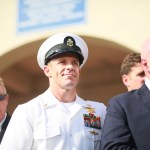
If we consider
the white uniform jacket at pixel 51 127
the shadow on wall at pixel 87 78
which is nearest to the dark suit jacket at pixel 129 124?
the white uniform jacket at pixel 51 127

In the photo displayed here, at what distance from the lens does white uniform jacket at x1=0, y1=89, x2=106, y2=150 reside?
5.11ft

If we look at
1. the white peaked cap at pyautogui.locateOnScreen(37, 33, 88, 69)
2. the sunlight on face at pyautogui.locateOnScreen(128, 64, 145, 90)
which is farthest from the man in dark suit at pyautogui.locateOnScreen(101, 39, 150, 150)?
the sunlight on face at pyautogui.locateOnScreen(128, 64, 145, 90)

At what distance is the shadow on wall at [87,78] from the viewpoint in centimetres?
518

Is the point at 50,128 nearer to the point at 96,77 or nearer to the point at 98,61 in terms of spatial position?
the point at 98,61

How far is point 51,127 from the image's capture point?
159 centimetres

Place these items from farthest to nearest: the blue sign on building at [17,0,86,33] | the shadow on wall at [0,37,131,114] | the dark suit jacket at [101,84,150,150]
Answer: the shadow on wall at [0,37,131,114]
the blue sign on building at [17,0,86,33]
the dark suit jacket at [101,84,150,150]

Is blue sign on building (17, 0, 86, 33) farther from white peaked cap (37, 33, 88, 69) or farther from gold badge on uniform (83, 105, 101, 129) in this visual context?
gold badge on uniform (83, 105, 101, 129)

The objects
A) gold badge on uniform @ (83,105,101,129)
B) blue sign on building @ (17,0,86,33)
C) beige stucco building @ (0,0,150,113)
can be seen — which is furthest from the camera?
blue sign on building @ (17,0,86,33)

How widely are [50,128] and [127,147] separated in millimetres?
376

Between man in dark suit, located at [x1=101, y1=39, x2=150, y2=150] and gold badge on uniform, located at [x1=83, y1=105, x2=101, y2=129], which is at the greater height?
man in dark suit, located at [x1=101, y1=39, x2=150, y2=150]

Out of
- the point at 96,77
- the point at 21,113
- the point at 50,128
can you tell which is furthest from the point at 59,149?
the point at 96,77

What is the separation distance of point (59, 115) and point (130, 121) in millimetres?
359

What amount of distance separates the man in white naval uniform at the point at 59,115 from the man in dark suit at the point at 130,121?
0.71 ft

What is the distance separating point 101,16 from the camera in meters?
3.58
